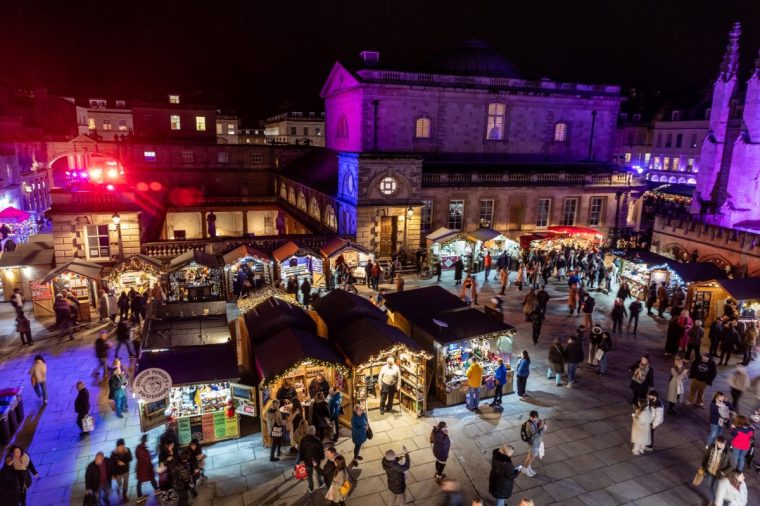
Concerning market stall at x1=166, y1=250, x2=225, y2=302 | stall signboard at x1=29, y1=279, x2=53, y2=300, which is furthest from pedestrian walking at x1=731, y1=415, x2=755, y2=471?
stall signboard at x1=29, y1=279, x2=53, y2=300

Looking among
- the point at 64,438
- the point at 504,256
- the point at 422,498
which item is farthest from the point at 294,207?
the point at 422,498

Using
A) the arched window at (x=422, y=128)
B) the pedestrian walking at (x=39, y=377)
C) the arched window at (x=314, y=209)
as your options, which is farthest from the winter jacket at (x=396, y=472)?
the arched window at (x=422, y=128)

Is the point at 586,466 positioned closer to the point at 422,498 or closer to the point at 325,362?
the point at 422,498

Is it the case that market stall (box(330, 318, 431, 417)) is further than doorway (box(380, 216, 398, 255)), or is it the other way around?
doorway (box(380, 216, 398, 255))

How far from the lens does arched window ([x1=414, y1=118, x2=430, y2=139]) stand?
34.9m

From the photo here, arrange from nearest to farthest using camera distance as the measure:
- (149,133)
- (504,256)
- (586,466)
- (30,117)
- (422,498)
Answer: (422,498) → (586,466) → (504,256) → (149,133) → (30,117)

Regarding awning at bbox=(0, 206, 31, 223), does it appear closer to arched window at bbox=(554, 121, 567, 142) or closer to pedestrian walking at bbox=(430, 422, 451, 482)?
pedestrian walking at bbox=(430, 422, 451, 482)

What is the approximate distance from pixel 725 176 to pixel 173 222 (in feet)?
145

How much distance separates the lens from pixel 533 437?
1154 centimetres

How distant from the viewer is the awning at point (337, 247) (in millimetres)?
25278

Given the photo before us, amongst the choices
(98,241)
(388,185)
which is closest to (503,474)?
(388,185)

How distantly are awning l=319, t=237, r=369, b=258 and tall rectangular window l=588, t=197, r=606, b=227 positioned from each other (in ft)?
57.9

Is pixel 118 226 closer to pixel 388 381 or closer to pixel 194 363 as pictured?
pixel 194 363

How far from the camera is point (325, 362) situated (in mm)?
12680
